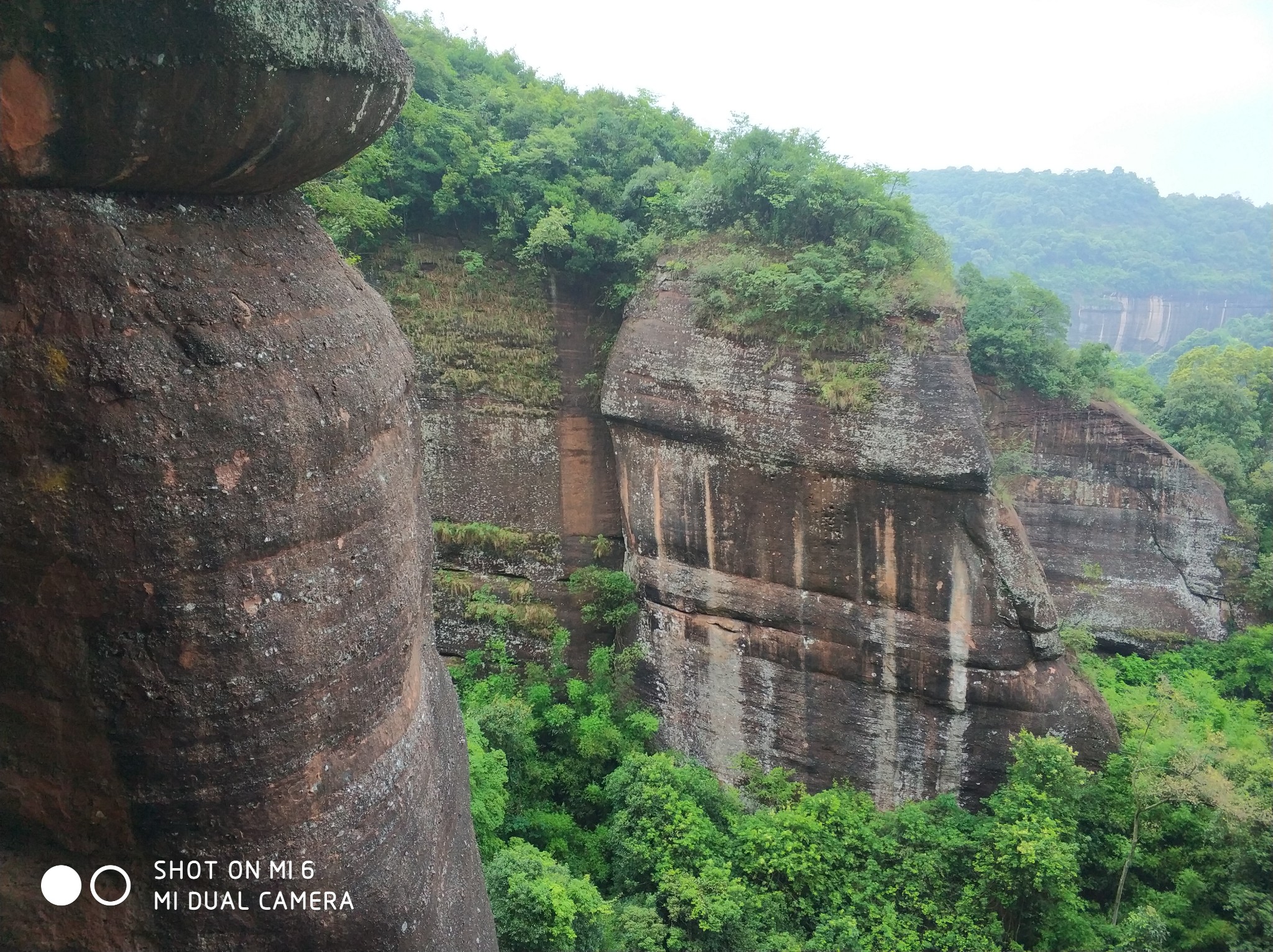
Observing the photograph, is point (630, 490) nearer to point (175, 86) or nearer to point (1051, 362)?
point (1051, 362)

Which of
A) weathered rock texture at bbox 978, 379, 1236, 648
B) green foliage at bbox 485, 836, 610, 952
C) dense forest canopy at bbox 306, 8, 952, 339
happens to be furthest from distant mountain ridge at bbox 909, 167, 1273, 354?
green foliage at bbox 485, 836, 610, 952

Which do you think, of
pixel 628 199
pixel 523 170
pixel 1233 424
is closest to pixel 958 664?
pixel 628 199

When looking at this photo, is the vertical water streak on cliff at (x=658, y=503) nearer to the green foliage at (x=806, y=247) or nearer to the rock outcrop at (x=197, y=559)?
the green foliage at (x=806, y=247)

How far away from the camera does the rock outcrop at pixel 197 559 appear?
3764 mm

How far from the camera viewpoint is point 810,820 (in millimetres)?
10875

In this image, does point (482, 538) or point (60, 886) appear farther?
point (482, 538)

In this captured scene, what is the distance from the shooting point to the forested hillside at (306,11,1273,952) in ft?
32.2

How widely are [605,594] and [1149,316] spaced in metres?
46.2

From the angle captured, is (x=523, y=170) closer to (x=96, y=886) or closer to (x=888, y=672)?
(x=888, y=672)

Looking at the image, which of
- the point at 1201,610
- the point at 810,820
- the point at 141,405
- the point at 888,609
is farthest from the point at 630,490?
the point at 1201,610

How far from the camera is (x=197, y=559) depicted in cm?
404

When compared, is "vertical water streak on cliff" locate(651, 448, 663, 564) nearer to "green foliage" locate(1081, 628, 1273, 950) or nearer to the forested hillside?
the forested hillside

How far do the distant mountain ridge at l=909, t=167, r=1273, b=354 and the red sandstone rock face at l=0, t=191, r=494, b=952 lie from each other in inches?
1694

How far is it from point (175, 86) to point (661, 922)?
941 cm
